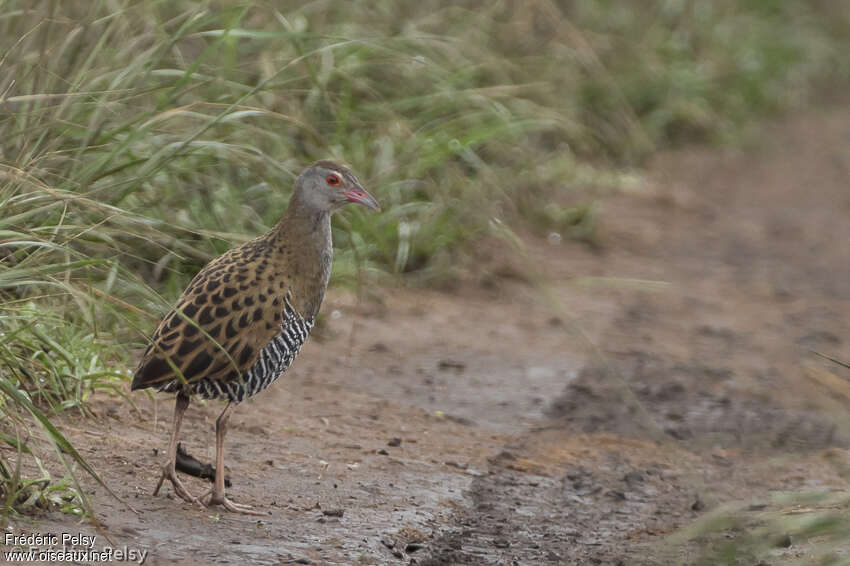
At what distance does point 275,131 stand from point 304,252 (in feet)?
7.19

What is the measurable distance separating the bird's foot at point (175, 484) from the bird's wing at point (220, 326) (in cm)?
Result: 24

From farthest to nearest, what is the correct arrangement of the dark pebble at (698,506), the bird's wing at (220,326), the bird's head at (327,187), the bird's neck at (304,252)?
the dark pebble at (698,506), the bird's head at (327,187), the bird's neck at (304,252), the bird's wing at (220,326)

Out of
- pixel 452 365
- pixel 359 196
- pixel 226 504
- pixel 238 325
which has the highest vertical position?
pixel 359 196

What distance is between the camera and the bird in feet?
12.2

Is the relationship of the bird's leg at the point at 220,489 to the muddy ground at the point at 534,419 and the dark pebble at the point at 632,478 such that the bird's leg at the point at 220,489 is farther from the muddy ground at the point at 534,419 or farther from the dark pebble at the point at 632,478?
the dark pebble at the point at 632,478

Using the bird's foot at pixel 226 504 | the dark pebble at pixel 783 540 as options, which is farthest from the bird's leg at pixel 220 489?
the dark pebble at pixel 783 540

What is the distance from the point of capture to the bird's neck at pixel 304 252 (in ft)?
13.4

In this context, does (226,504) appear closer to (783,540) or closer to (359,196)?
(359,196)

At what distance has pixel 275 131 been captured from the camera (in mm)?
6219

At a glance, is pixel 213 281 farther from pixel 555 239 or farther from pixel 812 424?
pixel 555 239

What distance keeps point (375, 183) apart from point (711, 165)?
5421 mm

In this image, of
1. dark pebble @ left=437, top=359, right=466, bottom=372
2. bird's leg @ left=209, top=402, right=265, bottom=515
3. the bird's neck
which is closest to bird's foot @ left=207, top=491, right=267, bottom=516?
bird's leg @ left=209, top=402, right=265, bottom=515
